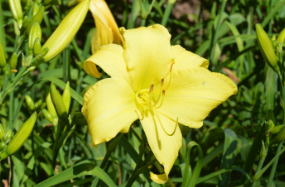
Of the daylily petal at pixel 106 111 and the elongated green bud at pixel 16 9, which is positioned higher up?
the elongated green bud at pixel 16 9

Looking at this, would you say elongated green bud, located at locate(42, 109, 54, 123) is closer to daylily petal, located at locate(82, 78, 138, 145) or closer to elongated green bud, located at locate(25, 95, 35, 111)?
elongated green bud, located at locate(25, 95, 35, 111)

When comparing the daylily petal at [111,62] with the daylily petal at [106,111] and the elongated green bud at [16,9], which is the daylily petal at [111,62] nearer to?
the daylily petal at [106,111]

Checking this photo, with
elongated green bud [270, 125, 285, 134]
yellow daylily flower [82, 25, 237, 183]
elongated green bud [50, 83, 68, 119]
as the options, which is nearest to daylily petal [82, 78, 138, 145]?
yellow daylily flower [82, 25, 237, 183]

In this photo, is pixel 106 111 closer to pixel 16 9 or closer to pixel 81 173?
pixel 81 173

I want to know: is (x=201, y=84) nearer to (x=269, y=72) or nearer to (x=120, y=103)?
(x=120, y=103)

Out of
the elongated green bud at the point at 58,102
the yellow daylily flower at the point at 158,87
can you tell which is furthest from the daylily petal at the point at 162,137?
the elongated green bud at the point at 58,102
